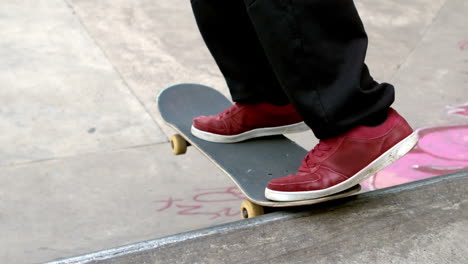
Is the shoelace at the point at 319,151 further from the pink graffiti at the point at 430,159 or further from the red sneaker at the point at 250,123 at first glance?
the pink graffiti at the point at 430,159

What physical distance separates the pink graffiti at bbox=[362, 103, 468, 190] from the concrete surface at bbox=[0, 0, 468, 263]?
0.15 meters

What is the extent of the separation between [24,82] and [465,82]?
11.1 feet

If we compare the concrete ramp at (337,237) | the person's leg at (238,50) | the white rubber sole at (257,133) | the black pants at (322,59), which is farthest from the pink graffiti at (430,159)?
the black pants at (322,59)

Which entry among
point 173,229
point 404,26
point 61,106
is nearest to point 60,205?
point 173,229

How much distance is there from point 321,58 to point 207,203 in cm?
198

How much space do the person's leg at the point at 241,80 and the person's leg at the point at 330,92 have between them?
427 mm

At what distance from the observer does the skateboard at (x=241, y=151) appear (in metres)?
1.84

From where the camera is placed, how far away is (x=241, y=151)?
2158mm

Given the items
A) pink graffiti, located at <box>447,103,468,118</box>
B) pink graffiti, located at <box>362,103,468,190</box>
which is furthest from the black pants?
pink graffiti, located at <box>447,103,468,118</box>

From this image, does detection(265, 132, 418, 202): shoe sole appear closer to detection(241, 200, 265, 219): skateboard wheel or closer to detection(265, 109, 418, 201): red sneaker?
detection(265, 109, 418, 201): red sneaker

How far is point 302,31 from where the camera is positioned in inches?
60.7

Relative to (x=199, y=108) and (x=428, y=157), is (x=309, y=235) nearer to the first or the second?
(x=199, y=108)

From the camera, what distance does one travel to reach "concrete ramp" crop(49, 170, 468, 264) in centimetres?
152

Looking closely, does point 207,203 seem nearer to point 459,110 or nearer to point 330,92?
point 330,92
